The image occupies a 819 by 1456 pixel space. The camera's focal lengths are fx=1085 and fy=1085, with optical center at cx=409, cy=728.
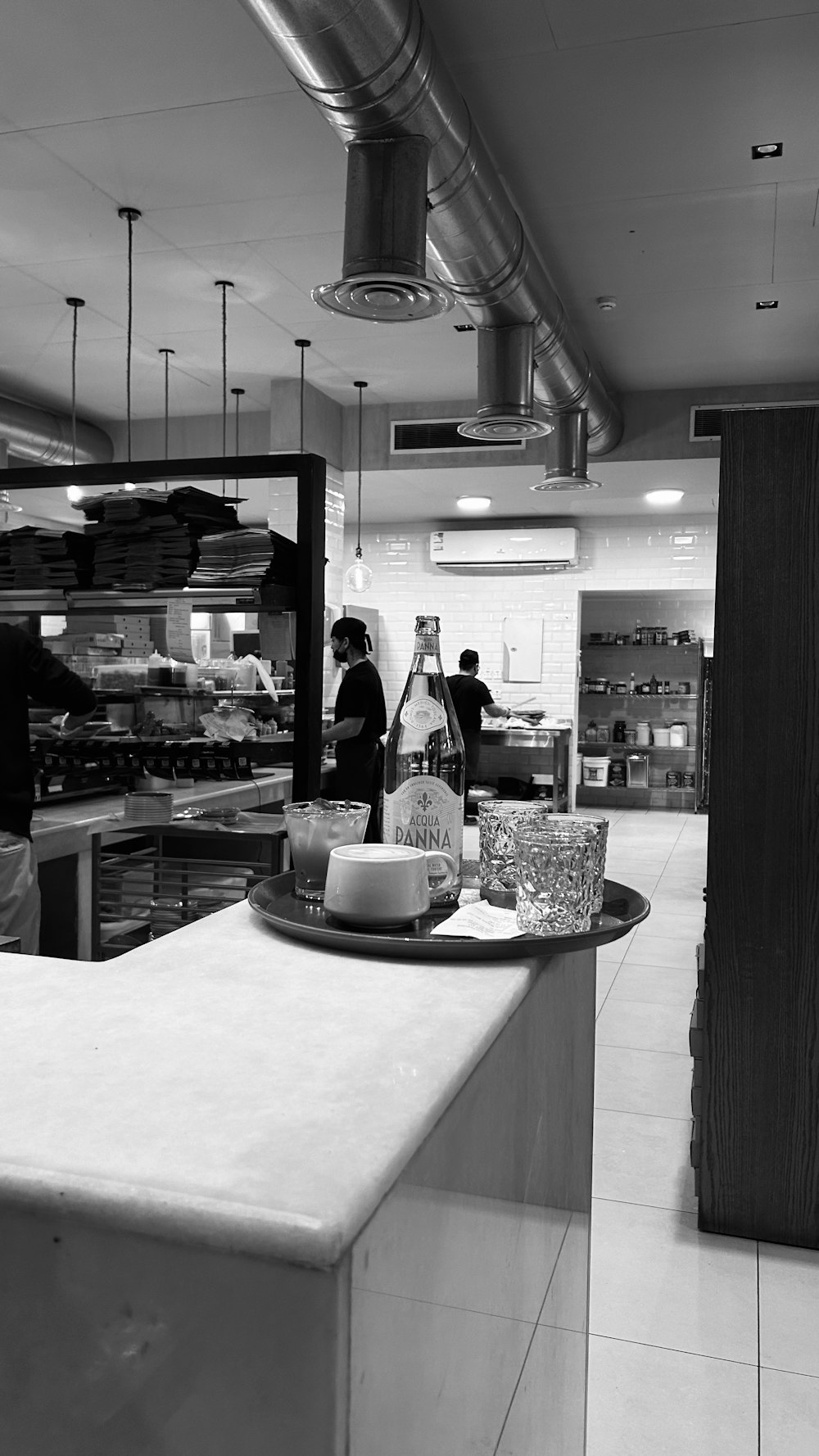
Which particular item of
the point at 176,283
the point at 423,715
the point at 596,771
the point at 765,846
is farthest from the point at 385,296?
the point at 596,771

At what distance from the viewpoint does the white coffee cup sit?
3.68 ft

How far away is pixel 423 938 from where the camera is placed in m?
1.10

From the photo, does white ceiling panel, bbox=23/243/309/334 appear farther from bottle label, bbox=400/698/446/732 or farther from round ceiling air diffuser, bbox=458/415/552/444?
bottle label, bbox=400/698/446/732

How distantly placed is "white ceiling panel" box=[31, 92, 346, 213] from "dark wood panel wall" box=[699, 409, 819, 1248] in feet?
8.45

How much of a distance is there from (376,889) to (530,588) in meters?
10.7

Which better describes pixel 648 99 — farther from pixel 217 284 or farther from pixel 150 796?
pixel 150 796

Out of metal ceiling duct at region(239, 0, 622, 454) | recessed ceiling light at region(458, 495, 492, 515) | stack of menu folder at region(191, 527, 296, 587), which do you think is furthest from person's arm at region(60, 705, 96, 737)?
recessed ceiling light at region(458, 495, 492, 515)

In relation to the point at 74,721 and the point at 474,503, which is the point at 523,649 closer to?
A: the point at 474,503

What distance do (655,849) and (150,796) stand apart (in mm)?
5927

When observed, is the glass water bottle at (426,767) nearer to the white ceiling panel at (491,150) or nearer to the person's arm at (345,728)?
the white ceiling panel at (491,150)

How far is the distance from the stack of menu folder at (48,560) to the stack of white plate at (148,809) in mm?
721

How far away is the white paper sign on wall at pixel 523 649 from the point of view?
1146 centimetres

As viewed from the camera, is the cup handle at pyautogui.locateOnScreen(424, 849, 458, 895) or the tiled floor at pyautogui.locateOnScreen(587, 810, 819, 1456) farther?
the tiled floor at pyautogui.locateOnScreen(587, 810, 819, 1456)

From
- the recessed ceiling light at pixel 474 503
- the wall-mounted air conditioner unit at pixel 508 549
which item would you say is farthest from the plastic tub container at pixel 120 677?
the wall-mounted air conditioner unit at pixel 508 549
